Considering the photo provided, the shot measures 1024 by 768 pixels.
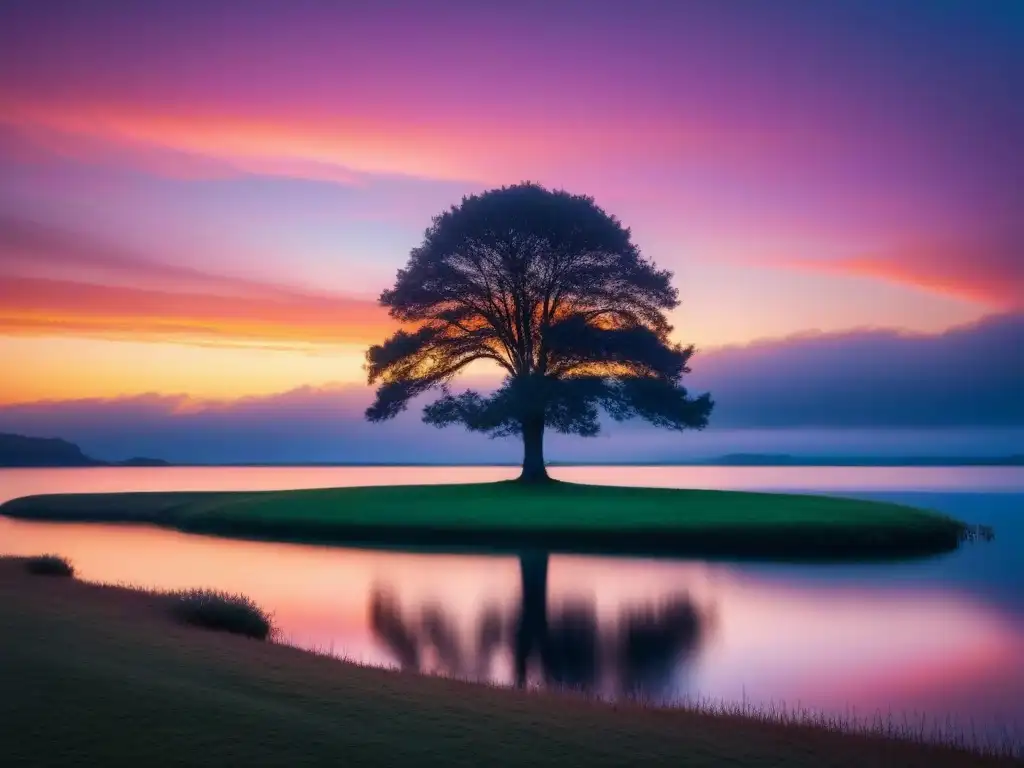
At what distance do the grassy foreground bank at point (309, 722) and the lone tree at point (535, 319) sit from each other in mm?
36709

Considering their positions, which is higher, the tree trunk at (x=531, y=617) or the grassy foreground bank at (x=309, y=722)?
the grassy foreground bank at (x=309, y=722)

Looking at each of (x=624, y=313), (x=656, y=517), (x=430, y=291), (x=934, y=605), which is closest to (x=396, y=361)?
(x=430, y=291)

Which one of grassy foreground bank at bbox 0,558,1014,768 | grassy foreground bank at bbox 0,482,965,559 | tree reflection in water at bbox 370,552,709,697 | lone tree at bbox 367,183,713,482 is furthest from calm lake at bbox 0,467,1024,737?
lone tree at bbox 367,183,713,482

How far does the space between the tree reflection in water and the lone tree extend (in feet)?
86.0

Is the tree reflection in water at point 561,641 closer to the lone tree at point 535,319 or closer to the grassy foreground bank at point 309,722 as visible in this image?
the grassy foreground bank at point 309,722

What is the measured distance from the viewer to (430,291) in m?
52.3

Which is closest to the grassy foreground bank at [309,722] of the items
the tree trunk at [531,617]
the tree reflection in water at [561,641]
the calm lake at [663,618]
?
the tree reflection in water at [561,641]

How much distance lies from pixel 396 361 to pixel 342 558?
73.1 ft

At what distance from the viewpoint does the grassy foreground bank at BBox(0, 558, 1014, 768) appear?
905cm

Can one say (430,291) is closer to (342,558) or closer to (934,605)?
(342,558)

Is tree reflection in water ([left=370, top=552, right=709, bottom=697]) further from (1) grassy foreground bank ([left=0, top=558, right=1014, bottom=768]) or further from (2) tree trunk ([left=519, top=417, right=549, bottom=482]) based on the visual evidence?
(2) tree trunk ([left=519, top=417, right=549, bottom=482])

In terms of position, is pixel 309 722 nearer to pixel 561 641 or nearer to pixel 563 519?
pixel 561 641

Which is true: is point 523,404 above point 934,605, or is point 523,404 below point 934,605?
above

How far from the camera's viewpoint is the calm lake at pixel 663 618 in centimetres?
1638
